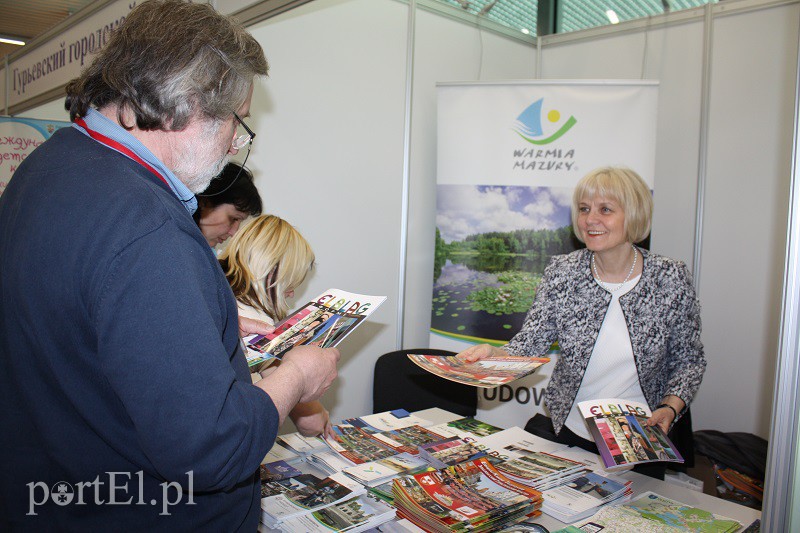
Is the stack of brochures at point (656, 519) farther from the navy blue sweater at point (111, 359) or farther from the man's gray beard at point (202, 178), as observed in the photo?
the man's gray beard at point (202, 178)

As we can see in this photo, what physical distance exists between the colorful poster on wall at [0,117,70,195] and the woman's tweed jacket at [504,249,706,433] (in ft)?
8.53

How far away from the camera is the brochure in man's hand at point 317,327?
1.56 meters

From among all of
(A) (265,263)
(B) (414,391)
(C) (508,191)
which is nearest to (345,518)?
(A) (265,263)

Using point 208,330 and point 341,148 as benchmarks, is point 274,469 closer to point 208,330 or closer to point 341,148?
point 208,330

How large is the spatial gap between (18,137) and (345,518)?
111 inches

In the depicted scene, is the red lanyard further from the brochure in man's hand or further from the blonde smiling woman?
the blonde smiling woman

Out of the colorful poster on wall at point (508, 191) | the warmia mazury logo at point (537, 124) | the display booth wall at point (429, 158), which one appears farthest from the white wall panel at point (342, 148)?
the warmia mazury logo at point (537, 124)

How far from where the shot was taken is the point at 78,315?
0.91 m

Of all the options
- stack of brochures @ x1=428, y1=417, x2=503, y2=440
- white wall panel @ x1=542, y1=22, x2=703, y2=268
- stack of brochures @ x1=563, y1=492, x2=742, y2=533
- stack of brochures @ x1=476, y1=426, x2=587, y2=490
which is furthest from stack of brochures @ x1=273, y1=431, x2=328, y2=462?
white wall panel @ x1=542, y1=22, x2=703, y2=268

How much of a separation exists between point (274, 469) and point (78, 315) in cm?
118

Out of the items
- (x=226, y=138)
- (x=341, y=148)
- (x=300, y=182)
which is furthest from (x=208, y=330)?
(x=341, y=148)

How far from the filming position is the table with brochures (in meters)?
1.62

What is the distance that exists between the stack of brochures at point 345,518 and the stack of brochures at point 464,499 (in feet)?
0.20

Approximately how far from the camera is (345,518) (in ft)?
5.27
